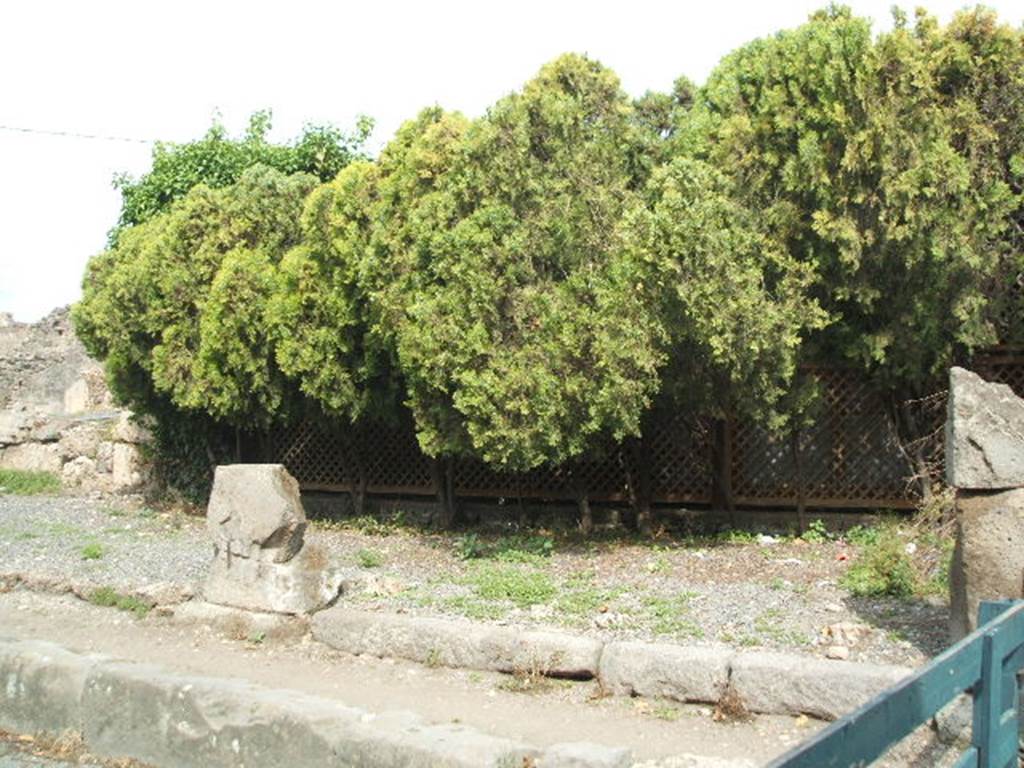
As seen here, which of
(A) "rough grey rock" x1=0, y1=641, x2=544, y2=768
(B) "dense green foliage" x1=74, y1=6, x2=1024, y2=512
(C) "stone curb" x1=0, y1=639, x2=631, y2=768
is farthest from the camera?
(B) "dense green foliage" x1=74, y1=6, x2=1024, y2=512

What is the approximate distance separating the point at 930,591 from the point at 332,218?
6820mm

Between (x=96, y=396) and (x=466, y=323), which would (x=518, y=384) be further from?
(x=96, y=396)

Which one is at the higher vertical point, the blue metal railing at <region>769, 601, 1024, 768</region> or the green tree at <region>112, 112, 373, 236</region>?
the green tree at <region>112, 112, 373, 236</region>

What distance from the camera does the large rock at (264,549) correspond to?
7781 millimetres

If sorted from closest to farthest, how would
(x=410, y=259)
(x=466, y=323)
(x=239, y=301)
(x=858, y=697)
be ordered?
(x=858, y=697) → (x=466, y=323) → (x=410, y=259) → (x=239, y=301)

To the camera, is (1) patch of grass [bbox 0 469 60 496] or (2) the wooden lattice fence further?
(1) patch of grass [bbox 0 469 60 496]

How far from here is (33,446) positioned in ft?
64.6

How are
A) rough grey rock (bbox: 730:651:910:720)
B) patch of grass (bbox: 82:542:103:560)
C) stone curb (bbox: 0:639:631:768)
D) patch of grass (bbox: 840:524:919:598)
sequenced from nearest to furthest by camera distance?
stone curb (bbox: 0:639:631:768), rough grey rock (bbox: 730:651:910:720), patch of grass (bbox: 840:524:919:598), patch of grass (bbox: 82:542:103:560)

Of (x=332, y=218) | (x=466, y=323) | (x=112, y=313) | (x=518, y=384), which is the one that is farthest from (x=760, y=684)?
(x=112, y=313)

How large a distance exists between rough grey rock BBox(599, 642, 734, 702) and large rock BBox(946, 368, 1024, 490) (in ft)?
5.15

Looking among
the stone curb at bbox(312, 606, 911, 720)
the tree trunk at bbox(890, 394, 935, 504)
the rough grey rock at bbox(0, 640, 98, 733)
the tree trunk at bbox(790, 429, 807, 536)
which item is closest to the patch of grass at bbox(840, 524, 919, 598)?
the stone curb at bbox(312, 606, 911, 720)

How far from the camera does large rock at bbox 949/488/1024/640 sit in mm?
5305

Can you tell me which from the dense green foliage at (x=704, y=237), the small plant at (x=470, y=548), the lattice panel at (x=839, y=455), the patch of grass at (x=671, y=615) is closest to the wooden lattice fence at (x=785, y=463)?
the lattice panel at (x=839, y=455)

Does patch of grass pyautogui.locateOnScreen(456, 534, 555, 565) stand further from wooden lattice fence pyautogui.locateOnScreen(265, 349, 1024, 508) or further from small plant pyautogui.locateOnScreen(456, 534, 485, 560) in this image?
wooden lattice fence pyautogui.locateOnScreen(265, 349, 1024, 508)
